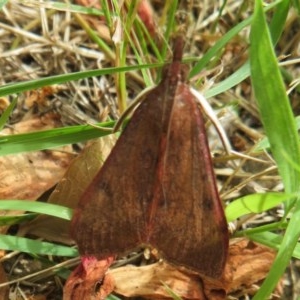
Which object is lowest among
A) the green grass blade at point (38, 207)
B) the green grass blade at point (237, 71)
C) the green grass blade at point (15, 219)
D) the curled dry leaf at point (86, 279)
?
the curled dry leaf at point (86, 279)

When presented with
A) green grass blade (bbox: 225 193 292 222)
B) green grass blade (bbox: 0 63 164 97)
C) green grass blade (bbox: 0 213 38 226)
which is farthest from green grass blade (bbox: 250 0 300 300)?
green grass blade (bbox: 0 213 38 226)

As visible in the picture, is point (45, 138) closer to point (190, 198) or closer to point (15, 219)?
point (15, 219)

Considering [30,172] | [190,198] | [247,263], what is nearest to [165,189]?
[190,198]

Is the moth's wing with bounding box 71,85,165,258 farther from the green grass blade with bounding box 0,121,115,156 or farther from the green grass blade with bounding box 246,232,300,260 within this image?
the green grass blade with bounding box 246,232,300,260

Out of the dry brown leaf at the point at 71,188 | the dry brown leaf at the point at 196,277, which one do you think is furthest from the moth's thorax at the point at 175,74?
the dry brown leaf at the point at 196,277

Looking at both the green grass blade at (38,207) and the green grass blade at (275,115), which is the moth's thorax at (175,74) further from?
the green grass blade at (38,207)

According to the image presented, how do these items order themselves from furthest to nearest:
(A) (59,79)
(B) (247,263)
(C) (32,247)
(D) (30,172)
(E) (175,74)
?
(D) (30,172)
(B) (247,263)
(C) (32,247)
(A) (59,79)
(E) (175,74)

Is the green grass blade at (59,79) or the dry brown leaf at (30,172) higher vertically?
the green grass blade at (59,79)
